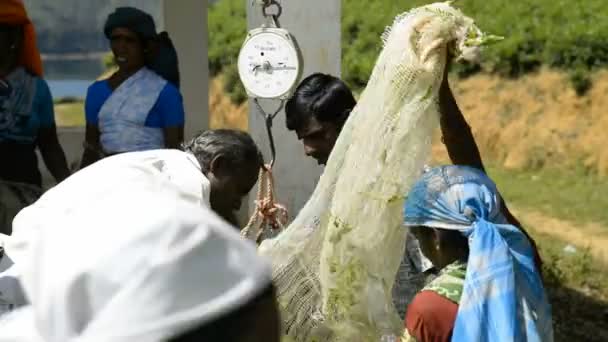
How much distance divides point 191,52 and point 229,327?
621cm

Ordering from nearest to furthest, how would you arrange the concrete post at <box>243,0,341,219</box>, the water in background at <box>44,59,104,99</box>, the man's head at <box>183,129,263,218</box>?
the man's head at <box>183,129,263,218</box> < the concrete post at <box>243,0,341,219</box> < the water in background at <box>44,59,104,99</box>

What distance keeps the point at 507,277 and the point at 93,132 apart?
11.0ft

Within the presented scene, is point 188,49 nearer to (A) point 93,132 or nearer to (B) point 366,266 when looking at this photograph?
(A) point 93,132

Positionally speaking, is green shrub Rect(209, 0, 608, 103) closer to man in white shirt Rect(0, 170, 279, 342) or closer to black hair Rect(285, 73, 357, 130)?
black hair Rect(285, 73, 357, 130)

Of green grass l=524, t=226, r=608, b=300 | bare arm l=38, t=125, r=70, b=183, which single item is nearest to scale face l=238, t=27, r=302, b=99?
bare arm l=38, t=125, r=70, b=183

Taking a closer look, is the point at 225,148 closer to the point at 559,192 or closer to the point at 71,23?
the point at 71,23

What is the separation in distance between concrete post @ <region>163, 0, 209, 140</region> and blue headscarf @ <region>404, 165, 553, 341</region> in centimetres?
450

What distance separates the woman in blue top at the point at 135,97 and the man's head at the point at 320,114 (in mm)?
1499

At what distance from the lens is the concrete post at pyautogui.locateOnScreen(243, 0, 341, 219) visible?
6.07 meters

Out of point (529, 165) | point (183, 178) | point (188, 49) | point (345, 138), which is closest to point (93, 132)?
point (188, 49)

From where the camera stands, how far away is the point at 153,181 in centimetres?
147

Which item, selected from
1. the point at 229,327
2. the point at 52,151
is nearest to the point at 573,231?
the point at 52,151

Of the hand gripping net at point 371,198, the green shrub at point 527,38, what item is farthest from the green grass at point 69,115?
the green shrub at point 527,38

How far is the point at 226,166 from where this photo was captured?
10.6 feet
